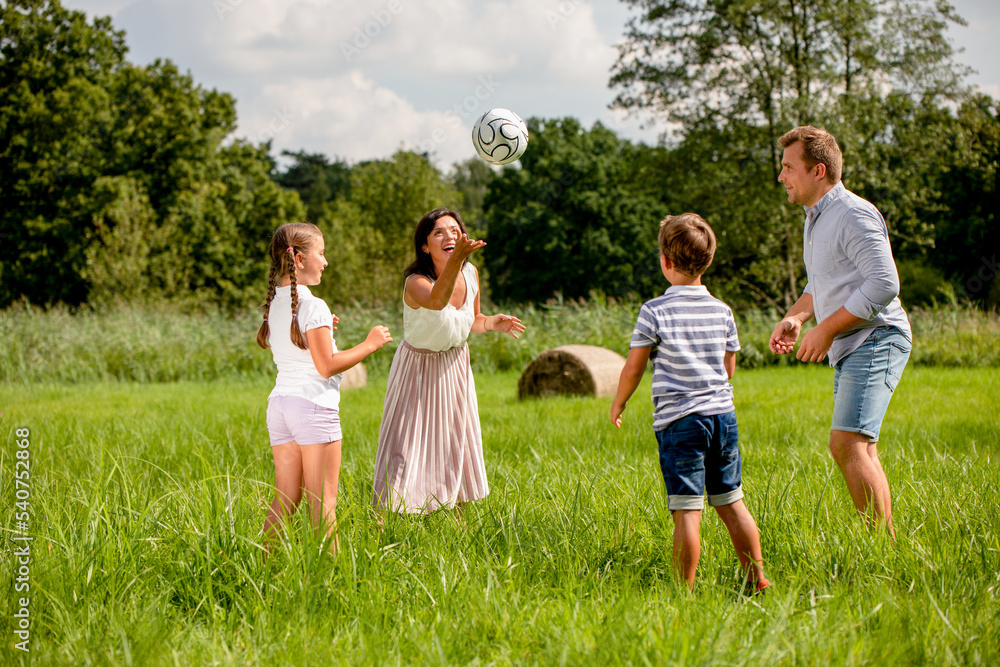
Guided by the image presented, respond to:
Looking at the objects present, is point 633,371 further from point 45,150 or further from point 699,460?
point 45,150

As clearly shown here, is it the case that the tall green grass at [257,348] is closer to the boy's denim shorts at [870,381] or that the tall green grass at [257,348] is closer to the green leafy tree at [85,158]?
the boy's denim shorts at [870,381]

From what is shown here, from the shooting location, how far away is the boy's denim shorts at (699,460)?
9.73 ft

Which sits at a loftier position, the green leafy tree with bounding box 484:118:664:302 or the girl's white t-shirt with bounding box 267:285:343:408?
the green leafy tree with bounding box 484:118:664:302

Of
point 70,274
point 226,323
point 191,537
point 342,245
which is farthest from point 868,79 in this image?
point 70,274

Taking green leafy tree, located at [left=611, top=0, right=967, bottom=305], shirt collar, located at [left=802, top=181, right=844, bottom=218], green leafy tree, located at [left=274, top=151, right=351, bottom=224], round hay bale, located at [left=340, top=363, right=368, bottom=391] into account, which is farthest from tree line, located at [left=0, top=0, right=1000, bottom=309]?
green leafy tree, located at [left=274, top=151, right=351, bottom=224]

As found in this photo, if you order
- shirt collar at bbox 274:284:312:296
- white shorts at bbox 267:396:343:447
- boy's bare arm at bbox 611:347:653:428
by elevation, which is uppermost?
shirt collar at bbox 274:284:312:296

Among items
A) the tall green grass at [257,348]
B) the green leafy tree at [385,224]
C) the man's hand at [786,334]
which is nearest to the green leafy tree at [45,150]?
the green leafy tree at [385,224]

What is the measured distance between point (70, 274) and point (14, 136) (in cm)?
618

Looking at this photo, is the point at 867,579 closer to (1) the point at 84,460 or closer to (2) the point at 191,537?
(2) the point at 191,537

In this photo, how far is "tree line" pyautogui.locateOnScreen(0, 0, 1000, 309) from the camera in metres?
19.9

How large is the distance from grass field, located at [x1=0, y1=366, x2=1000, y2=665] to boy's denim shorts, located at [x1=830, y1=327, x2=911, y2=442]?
1.38 ft

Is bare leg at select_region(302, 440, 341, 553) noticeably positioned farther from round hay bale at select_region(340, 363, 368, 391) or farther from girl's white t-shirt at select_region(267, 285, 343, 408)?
round hay bale at select_region(340, 363, 368, 391)

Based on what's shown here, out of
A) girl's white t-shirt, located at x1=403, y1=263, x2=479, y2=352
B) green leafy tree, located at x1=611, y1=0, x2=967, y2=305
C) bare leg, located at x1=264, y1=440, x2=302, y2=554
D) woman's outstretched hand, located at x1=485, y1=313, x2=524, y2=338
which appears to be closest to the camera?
bare leg, located at x1=264, y1=440, x2=302, y2=554

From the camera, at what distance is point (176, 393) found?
1140cm
